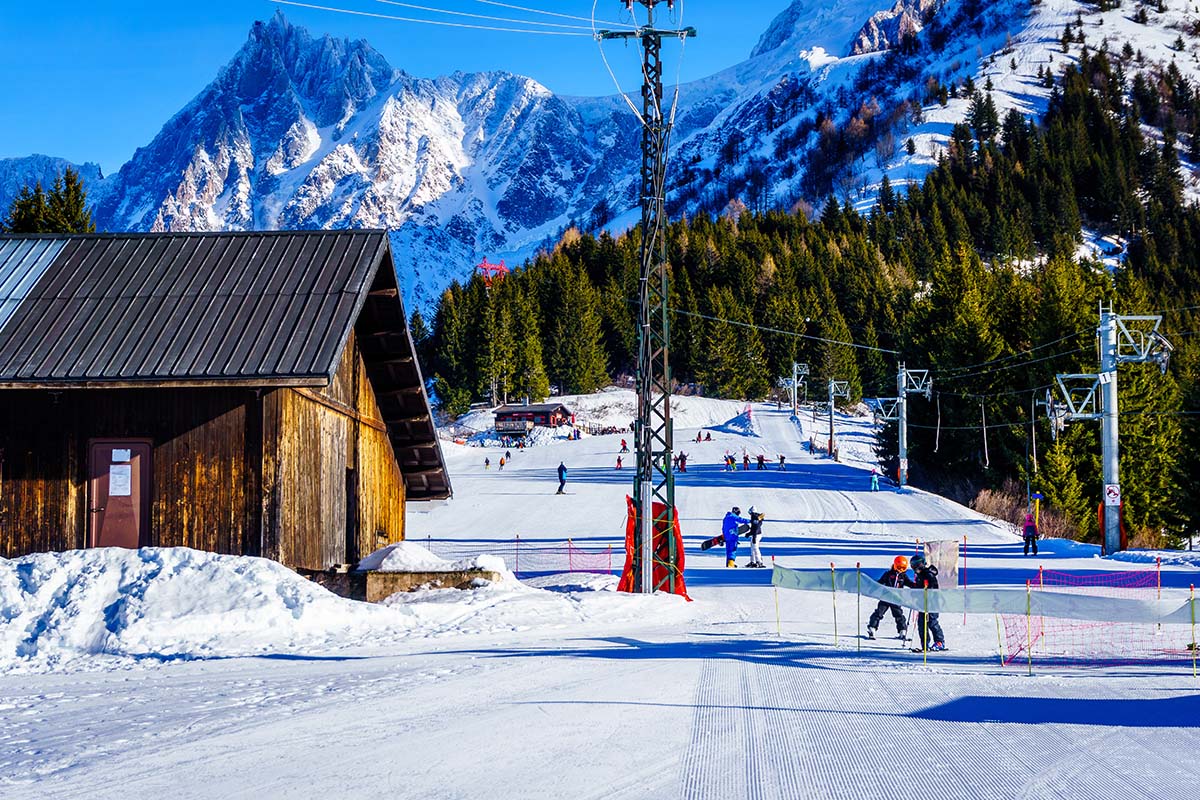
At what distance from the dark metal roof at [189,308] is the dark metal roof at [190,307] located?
0.06 feet

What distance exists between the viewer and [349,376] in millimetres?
18891

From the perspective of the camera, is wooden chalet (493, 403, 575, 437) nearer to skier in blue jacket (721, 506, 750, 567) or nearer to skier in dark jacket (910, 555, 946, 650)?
skier in blue jacket (721, 506, 750, 567)

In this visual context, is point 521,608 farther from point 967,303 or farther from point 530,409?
point 530,409

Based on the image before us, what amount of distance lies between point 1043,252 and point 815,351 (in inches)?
2265

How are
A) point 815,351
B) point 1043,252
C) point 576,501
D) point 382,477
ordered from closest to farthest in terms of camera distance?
point 382,477 → point 576,501 → point 815,351 → point 1043,252

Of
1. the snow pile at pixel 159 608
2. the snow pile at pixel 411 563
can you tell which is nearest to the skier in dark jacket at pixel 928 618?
the snow pile at pixel 159 608

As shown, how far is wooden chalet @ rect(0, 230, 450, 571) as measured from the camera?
14344mm

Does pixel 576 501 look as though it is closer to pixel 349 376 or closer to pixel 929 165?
pixel 349 376

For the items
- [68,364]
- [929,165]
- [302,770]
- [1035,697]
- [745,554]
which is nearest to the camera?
[302,770]

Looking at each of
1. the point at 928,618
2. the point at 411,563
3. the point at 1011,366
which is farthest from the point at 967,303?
the point at 928,618

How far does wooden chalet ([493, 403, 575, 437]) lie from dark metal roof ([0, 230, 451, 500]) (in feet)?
218

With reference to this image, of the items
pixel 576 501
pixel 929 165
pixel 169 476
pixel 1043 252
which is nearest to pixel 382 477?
pixel 169 476

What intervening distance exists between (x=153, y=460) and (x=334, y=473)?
10.9ft

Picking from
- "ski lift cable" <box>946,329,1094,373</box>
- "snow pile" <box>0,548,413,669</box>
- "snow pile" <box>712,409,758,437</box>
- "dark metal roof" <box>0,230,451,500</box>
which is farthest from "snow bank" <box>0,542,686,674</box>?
"snow pile" <box>712,409,758,437</box>
